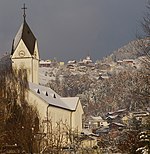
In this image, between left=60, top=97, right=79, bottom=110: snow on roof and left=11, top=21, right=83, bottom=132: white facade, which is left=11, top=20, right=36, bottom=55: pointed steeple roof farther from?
left=60, top=97, right=79, bottom=110: snow on roof

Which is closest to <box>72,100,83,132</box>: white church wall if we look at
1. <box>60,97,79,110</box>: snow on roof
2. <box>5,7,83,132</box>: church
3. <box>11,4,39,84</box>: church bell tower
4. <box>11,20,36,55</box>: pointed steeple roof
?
<box>5,7,83,132</box>: church

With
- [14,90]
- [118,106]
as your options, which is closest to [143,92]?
[14,90]

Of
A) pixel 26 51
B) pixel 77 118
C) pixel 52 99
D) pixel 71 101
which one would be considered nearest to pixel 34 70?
pixel 26 51

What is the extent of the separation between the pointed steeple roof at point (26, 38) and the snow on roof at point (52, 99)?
215 inches

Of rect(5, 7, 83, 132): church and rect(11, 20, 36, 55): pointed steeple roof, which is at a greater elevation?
rect(11, 20, 36, 55): pointed steeple roof

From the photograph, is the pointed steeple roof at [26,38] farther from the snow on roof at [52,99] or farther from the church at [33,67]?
the snow on roof at [52,99]

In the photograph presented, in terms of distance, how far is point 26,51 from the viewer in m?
62.2

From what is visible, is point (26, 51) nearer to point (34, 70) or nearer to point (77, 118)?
point (34, 70)

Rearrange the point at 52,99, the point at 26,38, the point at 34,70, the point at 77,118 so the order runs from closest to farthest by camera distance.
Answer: the point at 52,99
the point at 26,38
the point at 34,70
the point at 77,118

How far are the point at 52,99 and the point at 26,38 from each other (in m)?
9.08

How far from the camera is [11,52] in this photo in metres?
63.2

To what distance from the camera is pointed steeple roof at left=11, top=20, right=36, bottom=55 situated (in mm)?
62312

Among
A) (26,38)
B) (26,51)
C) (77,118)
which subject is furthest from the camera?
(77,118)

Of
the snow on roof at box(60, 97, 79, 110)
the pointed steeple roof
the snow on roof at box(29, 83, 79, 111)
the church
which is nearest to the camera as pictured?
the snow on roof at box(29, 83, 79, 111)
